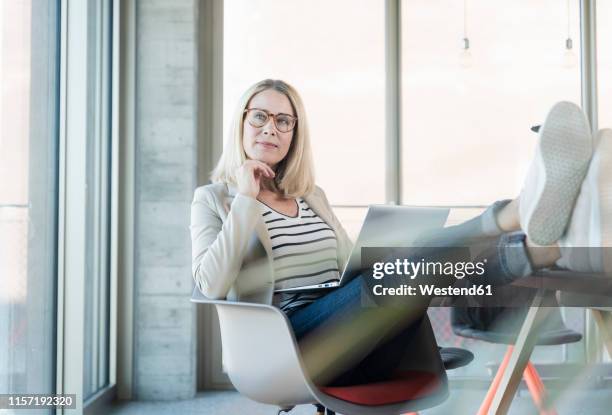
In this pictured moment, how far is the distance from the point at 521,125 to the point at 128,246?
6.86 ft

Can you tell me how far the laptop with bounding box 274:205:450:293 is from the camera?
1.22 m

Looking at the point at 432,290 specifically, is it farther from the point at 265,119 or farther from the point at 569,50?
the point at 569,50

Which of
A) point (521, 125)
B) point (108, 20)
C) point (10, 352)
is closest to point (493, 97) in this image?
point (521, 125)

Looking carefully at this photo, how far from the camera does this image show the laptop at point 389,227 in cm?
122

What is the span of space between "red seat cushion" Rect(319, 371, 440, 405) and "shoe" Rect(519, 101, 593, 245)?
494mm

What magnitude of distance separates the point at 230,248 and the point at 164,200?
1.59 metres

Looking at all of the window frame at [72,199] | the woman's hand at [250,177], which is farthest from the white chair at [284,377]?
the window frame at [72,199]

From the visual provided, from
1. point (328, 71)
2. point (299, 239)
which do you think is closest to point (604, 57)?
point (328, 71)

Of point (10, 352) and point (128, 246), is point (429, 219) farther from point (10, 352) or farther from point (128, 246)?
point (128, 246)

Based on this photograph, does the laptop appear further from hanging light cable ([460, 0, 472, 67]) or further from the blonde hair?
hanging light cable ([460, 0, 472, 67])

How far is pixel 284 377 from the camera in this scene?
125 cm

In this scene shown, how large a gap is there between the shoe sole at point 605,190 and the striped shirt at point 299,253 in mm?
785

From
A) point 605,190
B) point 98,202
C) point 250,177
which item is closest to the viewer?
point 605,190

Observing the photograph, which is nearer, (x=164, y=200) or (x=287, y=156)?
(x=287, y=156)
